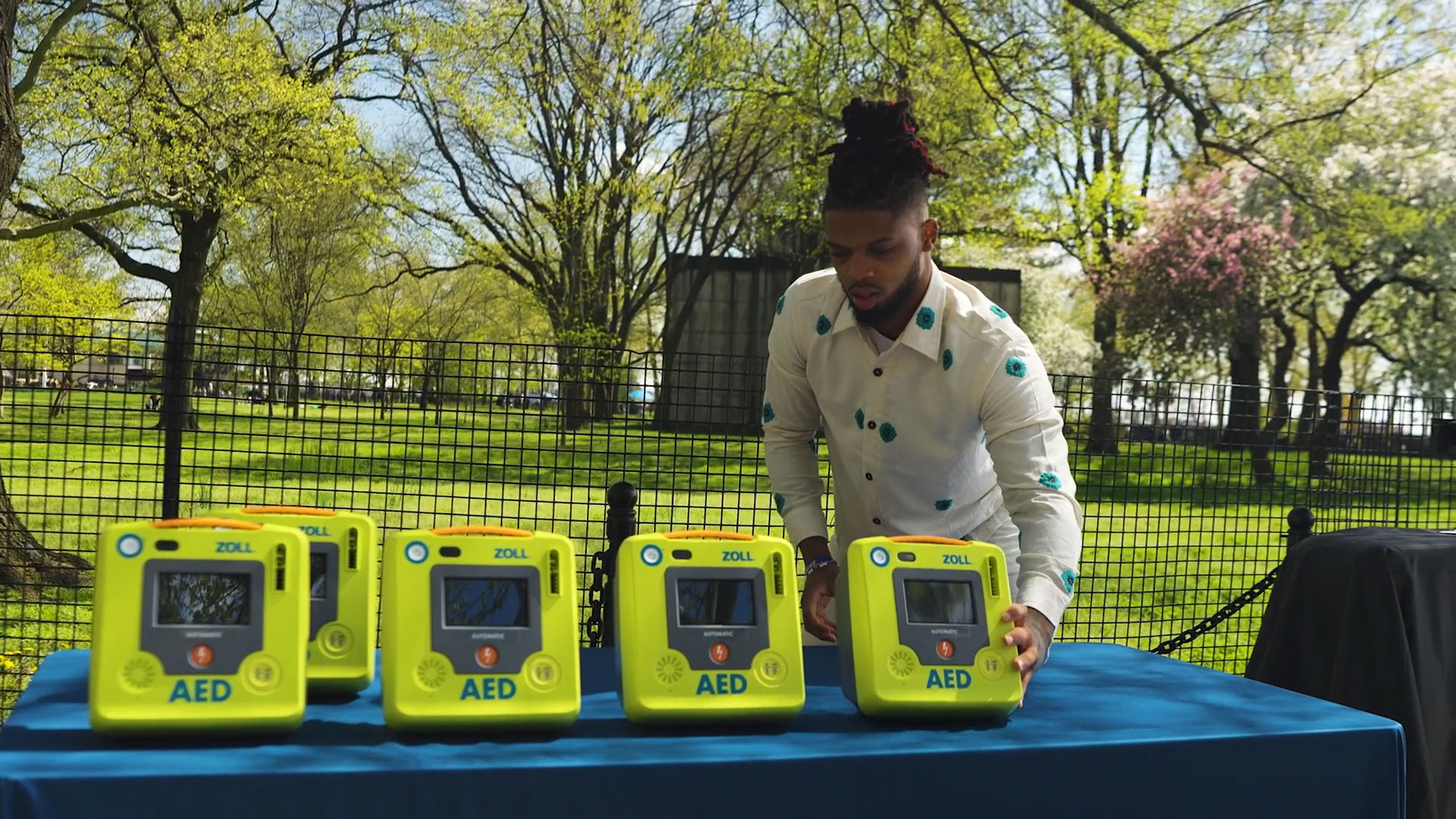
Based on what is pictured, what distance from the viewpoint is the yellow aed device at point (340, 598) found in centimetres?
185

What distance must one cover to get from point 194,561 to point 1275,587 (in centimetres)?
268

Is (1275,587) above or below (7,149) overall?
below

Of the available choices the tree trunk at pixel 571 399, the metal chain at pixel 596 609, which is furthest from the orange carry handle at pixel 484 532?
the tree trunk at pixel 571 399

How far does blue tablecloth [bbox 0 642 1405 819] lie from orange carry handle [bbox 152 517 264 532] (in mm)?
284

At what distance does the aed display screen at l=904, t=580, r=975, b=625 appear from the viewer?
74.5 inches

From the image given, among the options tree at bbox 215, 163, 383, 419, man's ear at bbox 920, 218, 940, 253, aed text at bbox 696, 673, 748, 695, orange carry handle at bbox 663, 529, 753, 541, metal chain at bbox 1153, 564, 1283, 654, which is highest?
tree at bbox 215, 163, 383, 419

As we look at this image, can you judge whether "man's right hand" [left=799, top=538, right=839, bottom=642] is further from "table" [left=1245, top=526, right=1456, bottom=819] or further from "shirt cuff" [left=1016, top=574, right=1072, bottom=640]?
"table" [left=1245, top=526, right=1456, bottom=819]

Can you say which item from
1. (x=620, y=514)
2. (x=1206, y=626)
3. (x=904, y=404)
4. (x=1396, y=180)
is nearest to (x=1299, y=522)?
(x=1206, y=626)

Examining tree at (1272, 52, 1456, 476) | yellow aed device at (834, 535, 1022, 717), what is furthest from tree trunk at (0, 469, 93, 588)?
tree at (1272, 52, 1456, 476)

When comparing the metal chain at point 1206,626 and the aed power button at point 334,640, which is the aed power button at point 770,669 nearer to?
the aed power button at point 334,640

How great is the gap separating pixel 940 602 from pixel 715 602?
14.4 inches

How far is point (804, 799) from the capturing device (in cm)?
165

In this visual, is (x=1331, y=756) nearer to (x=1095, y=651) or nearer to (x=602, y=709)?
(x=1095, y=651)

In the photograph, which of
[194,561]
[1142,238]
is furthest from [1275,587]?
[1142,238]
